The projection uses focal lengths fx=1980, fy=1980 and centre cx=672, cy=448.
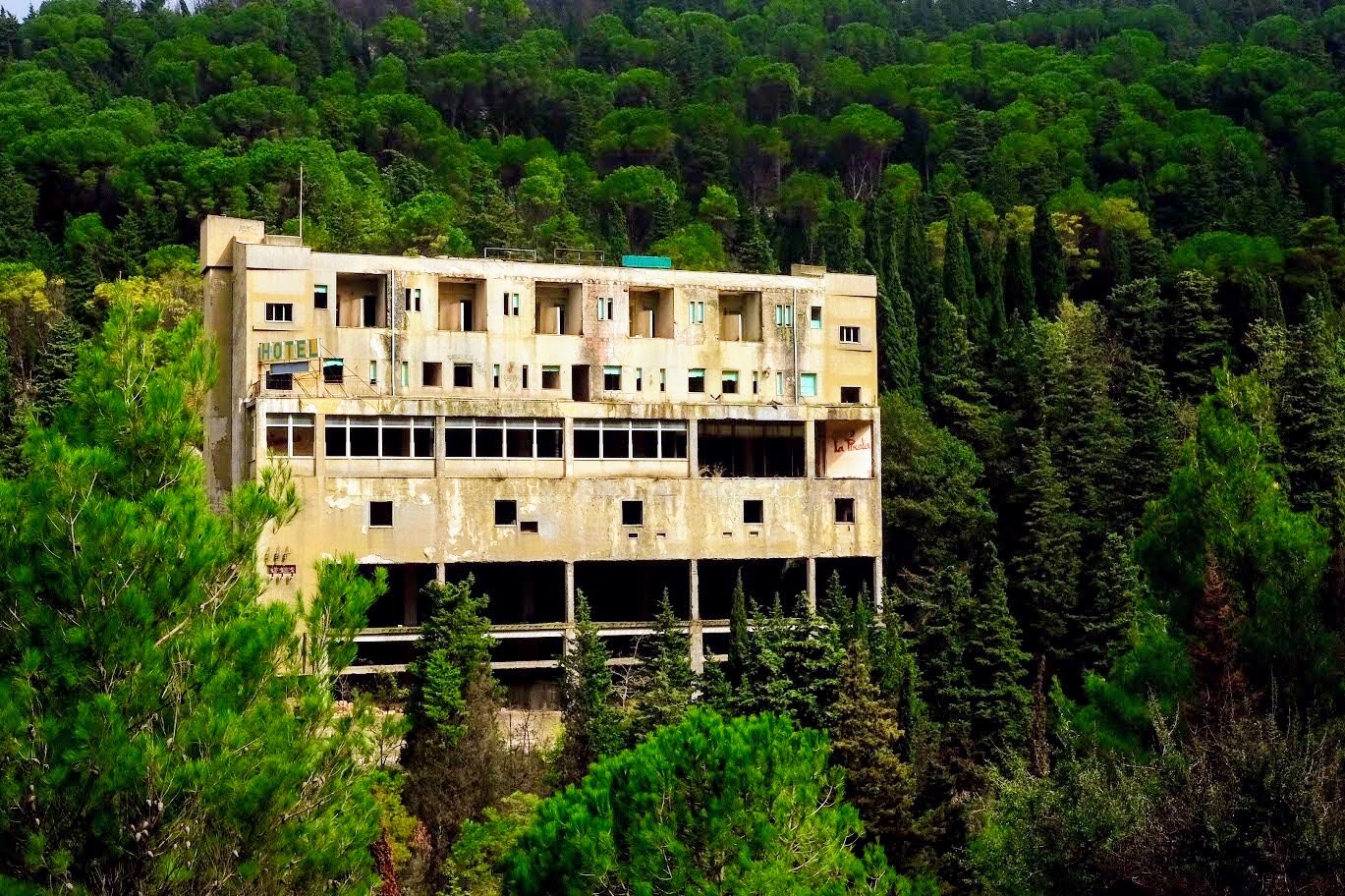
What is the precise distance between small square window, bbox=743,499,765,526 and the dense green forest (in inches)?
155

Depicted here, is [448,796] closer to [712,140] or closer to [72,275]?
[72,275]

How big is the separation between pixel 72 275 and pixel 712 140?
43.8m

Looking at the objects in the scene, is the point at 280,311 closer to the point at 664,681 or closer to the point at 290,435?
the point at 290,435

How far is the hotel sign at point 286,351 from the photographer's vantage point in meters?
53.1

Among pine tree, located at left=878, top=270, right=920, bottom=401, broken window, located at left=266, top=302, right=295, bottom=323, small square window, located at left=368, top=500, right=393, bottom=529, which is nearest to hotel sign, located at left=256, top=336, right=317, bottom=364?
broken window, located at left=266, top=302, right=295, bottom=323

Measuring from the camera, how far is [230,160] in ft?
278

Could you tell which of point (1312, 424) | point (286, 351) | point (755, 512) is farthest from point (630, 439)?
point (1312, 424)

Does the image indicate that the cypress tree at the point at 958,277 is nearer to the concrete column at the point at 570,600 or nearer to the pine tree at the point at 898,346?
the pine tree at the point at 898,346

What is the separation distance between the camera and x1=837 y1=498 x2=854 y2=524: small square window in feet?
183

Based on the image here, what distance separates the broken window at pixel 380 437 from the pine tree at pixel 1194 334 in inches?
1124

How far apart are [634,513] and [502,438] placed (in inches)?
160

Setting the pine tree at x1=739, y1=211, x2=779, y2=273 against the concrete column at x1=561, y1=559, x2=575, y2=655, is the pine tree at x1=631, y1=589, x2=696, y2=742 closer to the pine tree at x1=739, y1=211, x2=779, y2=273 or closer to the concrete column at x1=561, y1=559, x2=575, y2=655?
the concrete column at x1=561, y1=559, x2=575, y2=655

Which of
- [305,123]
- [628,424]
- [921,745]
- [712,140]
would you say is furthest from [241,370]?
[712,140]

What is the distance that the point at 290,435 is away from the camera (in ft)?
167
